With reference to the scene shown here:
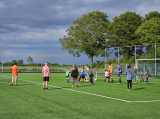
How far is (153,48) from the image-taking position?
35.4 metres

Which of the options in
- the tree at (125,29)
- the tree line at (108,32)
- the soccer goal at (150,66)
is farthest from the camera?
the tree at (125,29)

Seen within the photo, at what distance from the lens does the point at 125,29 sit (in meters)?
56.6

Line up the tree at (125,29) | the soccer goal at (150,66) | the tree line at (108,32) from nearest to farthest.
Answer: the soccer goal at (150,66)
the tree line at (108,32)
the tree at (125,29)

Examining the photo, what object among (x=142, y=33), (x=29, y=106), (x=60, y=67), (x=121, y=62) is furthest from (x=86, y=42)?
(x=29, y=106)

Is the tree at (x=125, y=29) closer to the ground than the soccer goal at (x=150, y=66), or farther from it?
farther from it

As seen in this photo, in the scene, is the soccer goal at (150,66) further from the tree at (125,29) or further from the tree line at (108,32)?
the tree at (125,29)

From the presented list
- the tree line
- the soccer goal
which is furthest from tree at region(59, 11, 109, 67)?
the soccer goal

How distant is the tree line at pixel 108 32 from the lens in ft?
163

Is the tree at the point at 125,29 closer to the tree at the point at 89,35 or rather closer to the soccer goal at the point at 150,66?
the tree at the point at 89,35

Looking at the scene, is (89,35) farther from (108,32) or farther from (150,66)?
(150,66)

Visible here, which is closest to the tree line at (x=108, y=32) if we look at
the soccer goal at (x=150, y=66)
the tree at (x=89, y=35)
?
the tree at (x=89, y=35)

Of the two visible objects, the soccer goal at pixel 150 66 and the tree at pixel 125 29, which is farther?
the tree at pixel 125 29

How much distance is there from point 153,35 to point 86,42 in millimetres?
20560

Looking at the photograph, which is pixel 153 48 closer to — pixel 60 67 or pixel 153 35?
pixel 153 35
